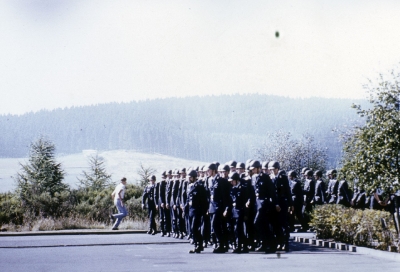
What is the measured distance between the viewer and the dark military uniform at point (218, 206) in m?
17.1

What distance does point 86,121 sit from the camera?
12556 centimetres

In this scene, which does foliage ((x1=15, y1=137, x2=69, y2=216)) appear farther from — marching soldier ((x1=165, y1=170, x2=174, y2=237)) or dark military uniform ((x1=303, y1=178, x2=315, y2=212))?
dark military uniform ((x1=303, y1=178, x2=315, y2=212))

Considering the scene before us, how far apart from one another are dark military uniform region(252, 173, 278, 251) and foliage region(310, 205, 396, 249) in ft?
6.34

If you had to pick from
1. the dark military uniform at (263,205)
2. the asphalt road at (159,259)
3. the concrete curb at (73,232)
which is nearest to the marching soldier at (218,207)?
the asphalt road at (159,259)

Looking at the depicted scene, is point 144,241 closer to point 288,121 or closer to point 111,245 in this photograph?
point 111,245

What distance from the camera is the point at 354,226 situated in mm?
17375

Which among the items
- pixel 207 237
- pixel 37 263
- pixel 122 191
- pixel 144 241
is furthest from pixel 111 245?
pixel 122 191

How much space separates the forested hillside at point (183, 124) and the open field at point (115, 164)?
272 cm

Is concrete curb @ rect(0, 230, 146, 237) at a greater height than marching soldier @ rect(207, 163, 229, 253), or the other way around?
marching soldier @ rect(207, 163, 229, 253)

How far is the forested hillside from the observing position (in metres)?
112

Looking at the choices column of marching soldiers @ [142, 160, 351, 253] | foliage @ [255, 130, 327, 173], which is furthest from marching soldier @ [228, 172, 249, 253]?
foliage @ [255, 130, 327, 173]

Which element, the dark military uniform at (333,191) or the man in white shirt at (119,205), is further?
the man in white shirt at (119,205)

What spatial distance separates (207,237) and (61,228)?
1174cm

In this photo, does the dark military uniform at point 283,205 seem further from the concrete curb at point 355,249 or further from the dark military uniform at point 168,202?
the dark military uniform at point 168,202
